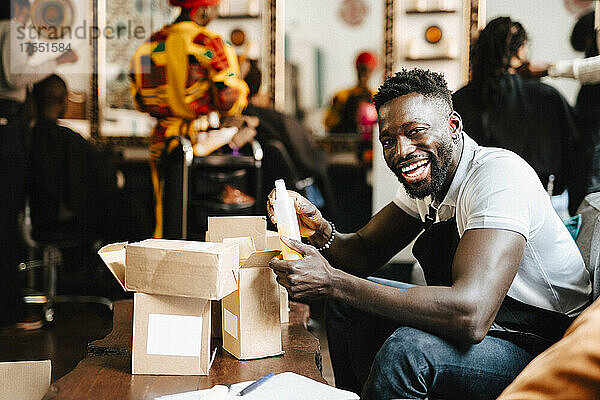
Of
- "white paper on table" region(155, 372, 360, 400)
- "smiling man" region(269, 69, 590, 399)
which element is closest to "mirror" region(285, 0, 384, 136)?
"smiling man" region(269, 69, 590, 399)

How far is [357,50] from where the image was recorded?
4.72 metres

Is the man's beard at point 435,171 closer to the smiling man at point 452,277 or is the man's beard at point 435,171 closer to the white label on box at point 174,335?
the smiling man at point 452,277

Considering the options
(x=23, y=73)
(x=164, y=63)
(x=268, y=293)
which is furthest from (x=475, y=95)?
(x=23, y=73)

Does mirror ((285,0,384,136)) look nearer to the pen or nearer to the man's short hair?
the man's short hair

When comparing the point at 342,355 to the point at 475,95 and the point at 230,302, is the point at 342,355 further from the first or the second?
the point at 475,95

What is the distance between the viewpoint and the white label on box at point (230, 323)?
1.39 metres

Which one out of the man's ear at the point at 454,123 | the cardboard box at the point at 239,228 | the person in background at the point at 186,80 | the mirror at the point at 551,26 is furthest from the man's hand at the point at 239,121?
the mirror at the point at 551,26

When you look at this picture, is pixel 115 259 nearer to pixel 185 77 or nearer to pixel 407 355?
pixel 407 355

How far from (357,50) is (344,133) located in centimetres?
62

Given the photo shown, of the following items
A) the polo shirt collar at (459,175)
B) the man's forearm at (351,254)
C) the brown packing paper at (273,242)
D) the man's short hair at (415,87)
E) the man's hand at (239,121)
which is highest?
the man's hand at (239,121)

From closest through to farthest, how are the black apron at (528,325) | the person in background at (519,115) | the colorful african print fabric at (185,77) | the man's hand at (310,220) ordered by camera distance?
the black apron at (528,325) < the man's hand at (310,220) < the person in background at (519,115) < the colorful african print fabric at (185,77)

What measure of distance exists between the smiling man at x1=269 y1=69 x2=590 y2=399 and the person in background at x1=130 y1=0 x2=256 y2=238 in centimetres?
150

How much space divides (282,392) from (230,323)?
0.31m

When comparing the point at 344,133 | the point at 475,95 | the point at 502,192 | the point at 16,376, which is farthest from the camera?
the point at 344,133
